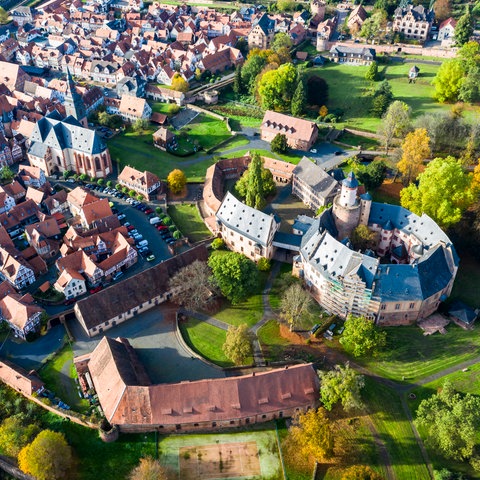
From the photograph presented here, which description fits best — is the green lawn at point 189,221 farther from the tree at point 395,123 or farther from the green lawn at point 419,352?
the tree at point 395,123

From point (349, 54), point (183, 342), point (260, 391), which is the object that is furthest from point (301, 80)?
point (260, 391)

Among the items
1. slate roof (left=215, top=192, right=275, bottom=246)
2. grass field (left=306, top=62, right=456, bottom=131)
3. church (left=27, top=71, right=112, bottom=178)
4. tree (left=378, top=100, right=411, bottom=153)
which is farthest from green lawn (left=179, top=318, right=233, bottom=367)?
grass field (left=306, top=62, right=456, bottom=131)

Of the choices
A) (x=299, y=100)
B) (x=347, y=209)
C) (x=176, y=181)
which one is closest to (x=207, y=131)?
(x=299, y=100)

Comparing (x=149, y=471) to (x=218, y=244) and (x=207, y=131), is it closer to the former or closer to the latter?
(x=218, y=244)

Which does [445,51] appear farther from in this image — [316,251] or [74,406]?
[74,406]

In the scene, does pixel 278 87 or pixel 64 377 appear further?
pixel 278 87

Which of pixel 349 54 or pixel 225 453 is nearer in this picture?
pixel 225 453

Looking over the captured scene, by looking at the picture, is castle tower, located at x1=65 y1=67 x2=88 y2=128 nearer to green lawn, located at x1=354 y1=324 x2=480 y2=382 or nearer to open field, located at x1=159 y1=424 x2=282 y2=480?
open field, located at x1=159 y1=424 x2=282 y2=480
